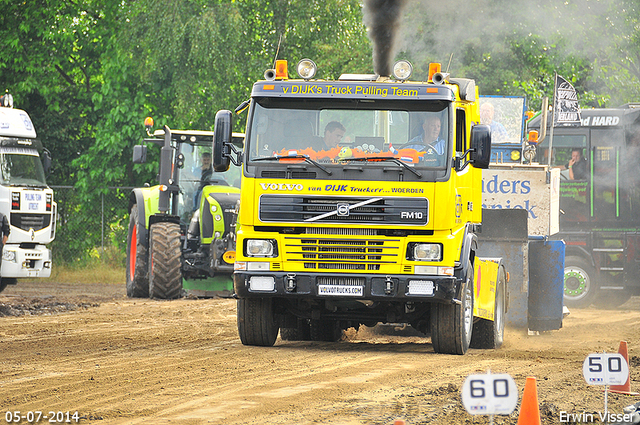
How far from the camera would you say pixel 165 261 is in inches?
699

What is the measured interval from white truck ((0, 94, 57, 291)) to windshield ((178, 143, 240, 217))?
244 centimetres

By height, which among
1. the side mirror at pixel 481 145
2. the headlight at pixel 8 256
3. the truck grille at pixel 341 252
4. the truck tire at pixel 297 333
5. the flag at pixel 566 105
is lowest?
the truck tire at pixel 297 333

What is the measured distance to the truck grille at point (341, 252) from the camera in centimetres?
1026

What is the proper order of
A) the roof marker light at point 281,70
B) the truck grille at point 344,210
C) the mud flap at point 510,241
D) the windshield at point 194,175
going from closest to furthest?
the truck grille at point 344,210
the roof marker light at point 281,70
the mud flap at point 510,241
the windshield at point 194,175

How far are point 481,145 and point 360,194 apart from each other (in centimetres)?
139

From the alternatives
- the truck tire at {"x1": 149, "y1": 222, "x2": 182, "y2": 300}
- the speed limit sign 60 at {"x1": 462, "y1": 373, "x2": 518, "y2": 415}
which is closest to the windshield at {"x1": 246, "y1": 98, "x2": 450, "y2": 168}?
the speed limit sign 60 at {"x1": 462, "y1": 373, "x2": 518, "y2": 415}

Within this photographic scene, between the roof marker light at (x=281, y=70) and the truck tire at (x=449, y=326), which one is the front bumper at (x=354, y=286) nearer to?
the truck tire at (x=449, y=326)

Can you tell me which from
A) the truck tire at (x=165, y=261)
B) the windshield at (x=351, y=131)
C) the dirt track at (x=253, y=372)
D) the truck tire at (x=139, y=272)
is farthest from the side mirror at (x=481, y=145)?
the truck tire at (x=139, y=272)

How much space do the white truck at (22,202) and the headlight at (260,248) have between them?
904 centimetres

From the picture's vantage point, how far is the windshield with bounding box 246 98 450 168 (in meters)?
10.4

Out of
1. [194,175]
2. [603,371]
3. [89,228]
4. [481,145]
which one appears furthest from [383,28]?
[89,228]

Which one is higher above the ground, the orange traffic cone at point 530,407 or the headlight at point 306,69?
the headlight at point 306,69

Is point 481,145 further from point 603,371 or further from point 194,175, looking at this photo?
point 194,175

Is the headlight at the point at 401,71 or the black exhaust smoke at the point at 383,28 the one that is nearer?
the headlight at the point at 401,71
